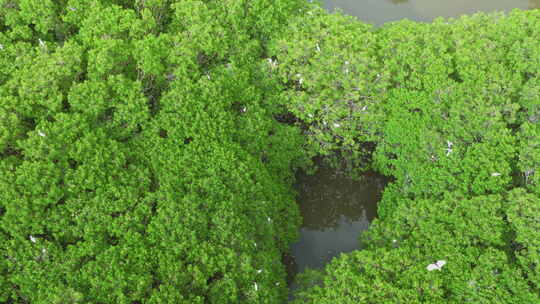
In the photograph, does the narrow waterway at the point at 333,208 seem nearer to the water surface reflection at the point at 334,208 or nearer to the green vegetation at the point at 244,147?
the water surface reflection at the point at 334,208

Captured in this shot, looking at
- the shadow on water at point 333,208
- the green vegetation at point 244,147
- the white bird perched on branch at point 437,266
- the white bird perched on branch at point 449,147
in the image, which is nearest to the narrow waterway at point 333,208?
the shadow on water at point 333,208

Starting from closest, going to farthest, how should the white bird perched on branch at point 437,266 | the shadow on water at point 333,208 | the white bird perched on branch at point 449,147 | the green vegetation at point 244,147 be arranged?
the green vegetation at point 244,147, the white bird perched on branch at point 437,266, the white bird perched on branch at point 449,147, the shadow on water at point 333,208

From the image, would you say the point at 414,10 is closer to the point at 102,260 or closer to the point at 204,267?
the point at 204,267

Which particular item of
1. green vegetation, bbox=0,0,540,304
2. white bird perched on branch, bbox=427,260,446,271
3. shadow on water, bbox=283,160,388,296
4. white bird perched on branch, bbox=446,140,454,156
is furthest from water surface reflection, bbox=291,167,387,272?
white bird perched on branch, bbox=427,260,446,271

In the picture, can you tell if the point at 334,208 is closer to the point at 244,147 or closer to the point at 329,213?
the point at 329,213

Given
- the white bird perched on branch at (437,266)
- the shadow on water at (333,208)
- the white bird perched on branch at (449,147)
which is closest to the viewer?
the white bird perched on branch at (437,266)

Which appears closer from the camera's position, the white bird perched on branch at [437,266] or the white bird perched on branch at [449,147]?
the white bird perched on branch at [437,266]

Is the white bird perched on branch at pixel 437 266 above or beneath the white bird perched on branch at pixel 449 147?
beneath

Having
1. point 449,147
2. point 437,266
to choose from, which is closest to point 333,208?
point 449,147
